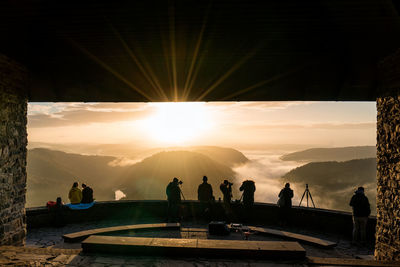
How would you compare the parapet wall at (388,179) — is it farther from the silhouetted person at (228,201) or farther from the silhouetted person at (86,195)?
the silhouetted person at (86,195)

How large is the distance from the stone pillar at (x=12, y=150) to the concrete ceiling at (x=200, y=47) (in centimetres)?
50

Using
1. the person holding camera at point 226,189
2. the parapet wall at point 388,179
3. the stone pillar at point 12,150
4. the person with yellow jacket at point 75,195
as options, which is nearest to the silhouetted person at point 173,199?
the person holding camera at point 226,189

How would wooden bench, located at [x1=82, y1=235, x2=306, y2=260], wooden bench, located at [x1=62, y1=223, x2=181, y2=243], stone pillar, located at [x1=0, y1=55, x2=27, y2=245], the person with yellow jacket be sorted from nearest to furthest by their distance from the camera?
wooden bench, located at [x1=82, y1=235, x2=306, y2=260]
stone pillar, located at [x1=0, y1=55, x2=27, y2=245]
wooden bench, located at [x1=62, y1=223, x2=181, y2=243]
the person with yellow jacket

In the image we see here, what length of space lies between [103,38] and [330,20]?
4176 mm

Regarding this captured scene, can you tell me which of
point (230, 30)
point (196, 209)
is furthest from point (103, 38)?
point (196, 209)

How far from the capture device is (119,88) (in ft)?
26.7

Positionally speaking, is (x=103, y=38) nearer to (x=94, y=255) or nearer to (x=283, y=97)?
A: (x=94, y=255)

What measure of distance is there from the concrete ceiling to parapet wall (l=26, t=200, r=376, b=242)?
510 centimetres

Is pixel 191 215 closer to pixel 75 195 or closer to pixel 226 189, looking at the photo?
pixel 226 189

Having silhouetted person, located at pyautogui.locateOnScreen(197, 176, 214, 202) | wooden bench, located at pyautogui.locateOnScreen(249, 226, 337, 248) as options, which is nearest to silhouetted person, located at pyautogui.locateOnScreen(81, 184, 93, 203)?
silhouetted person, located at pyautogui.locateOnScreen(197, 176, 214, 202)

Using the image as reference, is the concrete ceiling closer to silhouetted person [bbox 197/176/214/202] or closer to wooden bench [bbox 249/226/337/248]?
wooden bench [bbox 249/226/337/248]

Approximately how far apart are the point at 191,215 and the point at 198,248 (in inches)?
273

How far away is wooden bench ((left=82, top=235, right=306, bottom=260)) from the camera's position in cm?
558

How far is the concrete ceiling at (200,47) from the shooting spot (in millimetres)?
4523
